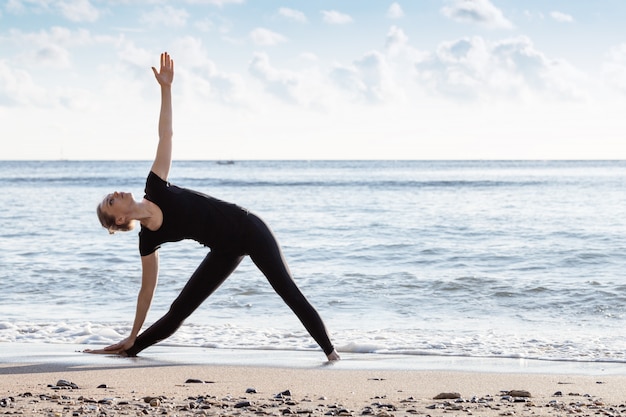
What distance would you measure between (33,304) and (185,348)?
120 inches

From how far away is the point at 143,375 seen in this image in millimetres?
5297

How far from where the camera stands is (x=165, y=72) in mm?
5504

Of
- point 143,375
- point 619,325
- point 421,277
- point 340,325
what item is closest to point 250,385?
point 143,375

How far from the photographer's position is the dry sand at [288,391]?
4141mm

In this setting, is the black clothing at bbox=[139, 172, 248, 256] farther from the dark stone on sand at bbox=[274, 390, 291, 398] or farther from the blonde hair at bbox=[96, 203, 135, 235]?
the dark stone on sand at bbox=[274, 390, 291, 398]

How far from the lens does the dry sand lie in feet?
13.6

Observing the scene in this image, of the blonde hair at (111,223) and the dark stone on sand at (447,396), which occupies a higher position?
the blonde hair at (111,223)

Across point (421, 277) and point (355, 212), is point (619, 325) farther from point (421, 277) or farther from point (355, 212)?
point (355, 212)

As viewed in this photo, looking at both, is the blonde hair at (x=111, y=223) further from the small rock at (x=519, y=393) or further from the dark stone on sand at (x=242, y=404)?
the small rock at (x=519, y=393)

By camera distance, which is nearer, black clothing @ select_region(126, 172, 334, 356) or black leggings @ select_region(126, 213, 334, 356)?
black clothing @ select_region(126, 172, 334, 356)

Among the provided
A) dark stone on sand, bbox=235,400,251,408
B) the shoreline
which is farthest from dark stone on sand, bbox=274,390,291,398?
the shoreline

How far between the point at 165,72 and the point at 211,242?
1.21 metres

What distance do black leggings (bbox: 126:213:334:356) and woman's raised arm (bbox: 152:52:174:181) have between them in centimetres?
70

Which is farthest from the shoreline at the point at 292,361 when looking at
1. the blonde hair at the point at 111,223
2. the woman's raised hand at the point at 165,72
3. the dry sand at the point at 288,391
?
the woman's raised hand at the point at 165,72
